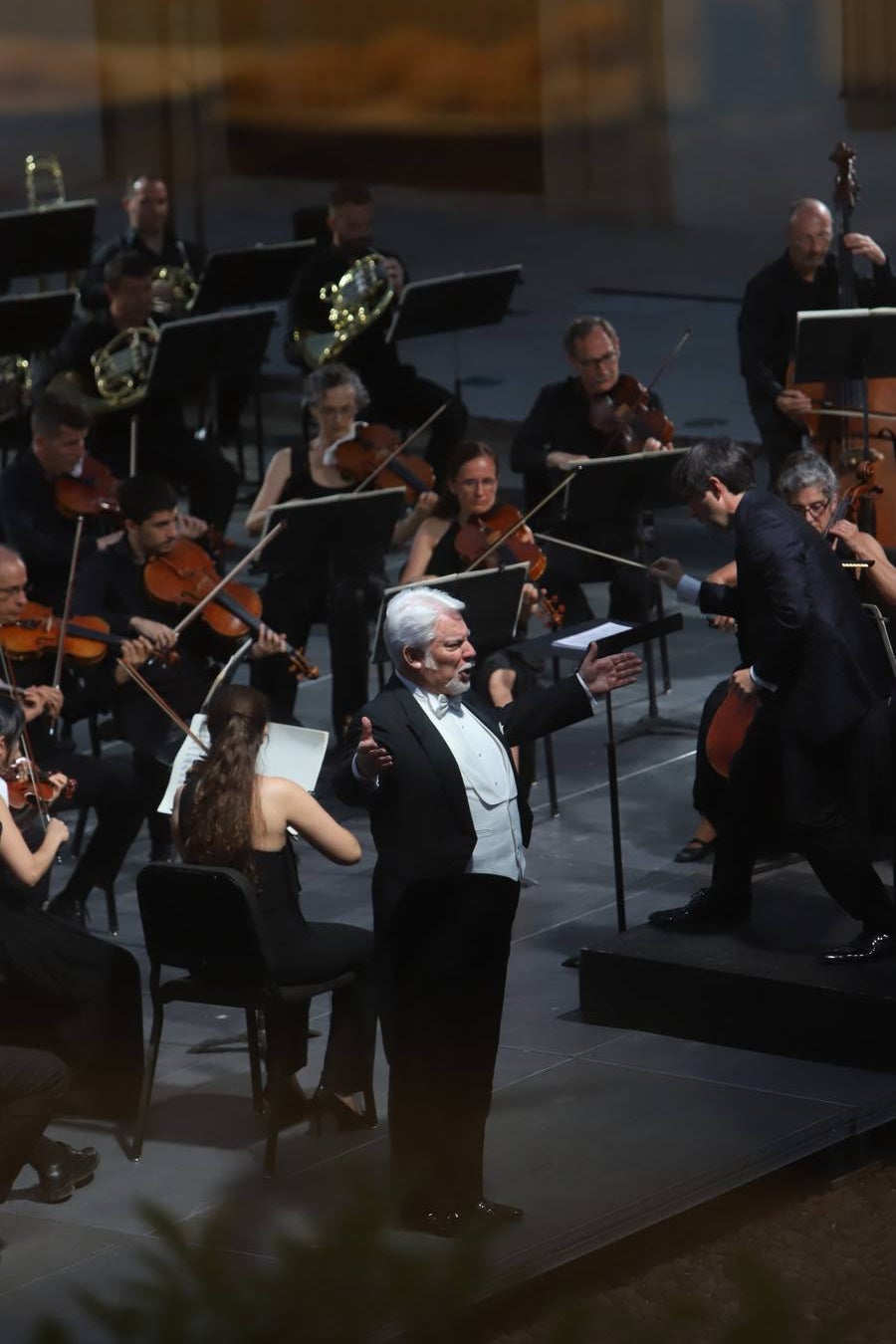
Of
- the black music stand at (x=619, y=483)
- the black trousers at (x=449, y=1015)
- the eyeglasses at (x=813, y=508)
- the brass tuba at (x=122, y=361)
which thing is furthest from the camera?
the brass tuba at (x=122, y=361)

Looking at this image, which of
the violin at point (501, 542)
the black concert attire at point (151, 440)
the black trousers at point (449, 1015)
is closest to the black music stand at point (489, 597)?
the violin at point (501, 542)

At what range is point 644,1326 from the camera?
796 millimetres

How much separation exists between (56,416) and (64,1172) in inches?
108

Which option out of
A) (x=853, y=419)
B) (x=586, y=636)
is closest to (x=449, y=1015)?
(x=586, y=636)

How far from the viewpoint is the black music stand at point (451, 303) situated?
24.1 ft

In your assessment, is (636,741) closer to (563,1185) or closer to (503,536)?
(503,536)

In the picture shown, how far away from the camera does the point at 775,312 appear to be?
271 inches

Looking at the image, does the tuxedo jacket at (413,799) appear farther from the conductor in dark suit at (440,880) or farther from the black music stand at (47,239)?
the black music stand at (47,239)

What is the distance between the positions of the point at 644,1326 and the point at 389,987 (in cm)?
267

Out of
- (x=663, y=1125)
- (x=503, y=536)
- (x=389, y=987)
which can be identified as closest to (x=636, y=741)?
(x=503, y=536)

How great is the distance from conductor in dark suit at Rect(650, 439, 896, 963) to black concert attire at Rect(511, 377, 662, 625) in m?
1.62

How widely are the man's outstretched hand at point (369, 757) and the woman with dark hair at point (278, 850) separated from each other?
366 millimetres

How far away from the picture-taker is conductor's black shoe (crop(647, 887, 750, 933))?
14.5 ft

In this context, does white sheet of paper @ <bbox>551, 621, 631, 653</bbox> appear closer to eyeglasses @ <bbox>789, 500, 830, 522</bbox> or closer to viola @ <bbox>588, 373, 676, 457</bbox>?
eyeglasses @ <bbox>789, 500, 830, 522</bbox>
